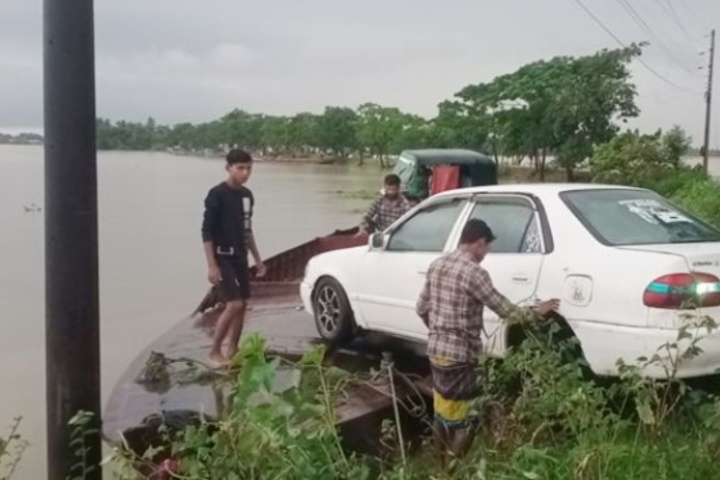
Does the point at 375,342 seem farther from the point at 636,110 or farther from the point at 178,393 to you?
the point at 636,110

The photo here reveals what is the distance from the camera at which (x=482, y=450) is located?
368 cm

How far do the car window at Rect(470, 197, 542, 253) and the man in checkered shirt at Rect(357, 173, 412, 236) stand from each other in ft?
12.9

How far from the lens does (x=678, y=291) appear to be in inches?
195

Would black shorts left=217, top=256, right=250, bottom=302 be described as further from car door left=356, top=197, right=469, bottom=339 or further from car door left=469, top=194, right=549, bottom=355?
car door left=469, top=194, right=549, bottom=355

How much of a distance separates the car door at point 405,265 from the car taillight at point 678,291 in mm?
1846

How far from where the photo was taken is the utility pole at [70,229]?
439 cm

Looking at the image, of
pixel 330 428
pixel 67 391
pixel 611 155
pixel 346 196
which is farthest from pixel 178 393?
pixel 346 196

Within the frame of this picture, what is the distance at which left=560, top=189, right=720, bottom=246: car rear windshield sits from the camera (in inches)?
219

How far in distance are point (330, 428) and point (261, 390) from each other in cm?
30

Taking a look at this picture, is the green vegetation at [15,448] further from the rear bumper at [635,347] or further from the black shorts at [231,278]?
the rear bumper at [635,347]

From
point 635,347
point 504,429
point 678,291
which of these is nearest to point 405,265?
point 635,347

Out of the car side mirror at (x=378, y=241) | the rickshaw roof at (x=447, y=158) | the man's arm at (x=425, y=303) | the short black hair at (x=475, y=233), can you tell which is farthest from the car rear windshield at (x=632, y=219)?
the rickshaw roof at (x=447, y=158)

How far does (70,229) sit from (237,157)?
2.34 meters

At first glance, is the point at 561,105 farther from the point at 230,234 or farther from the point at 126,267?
the point at 230,234
